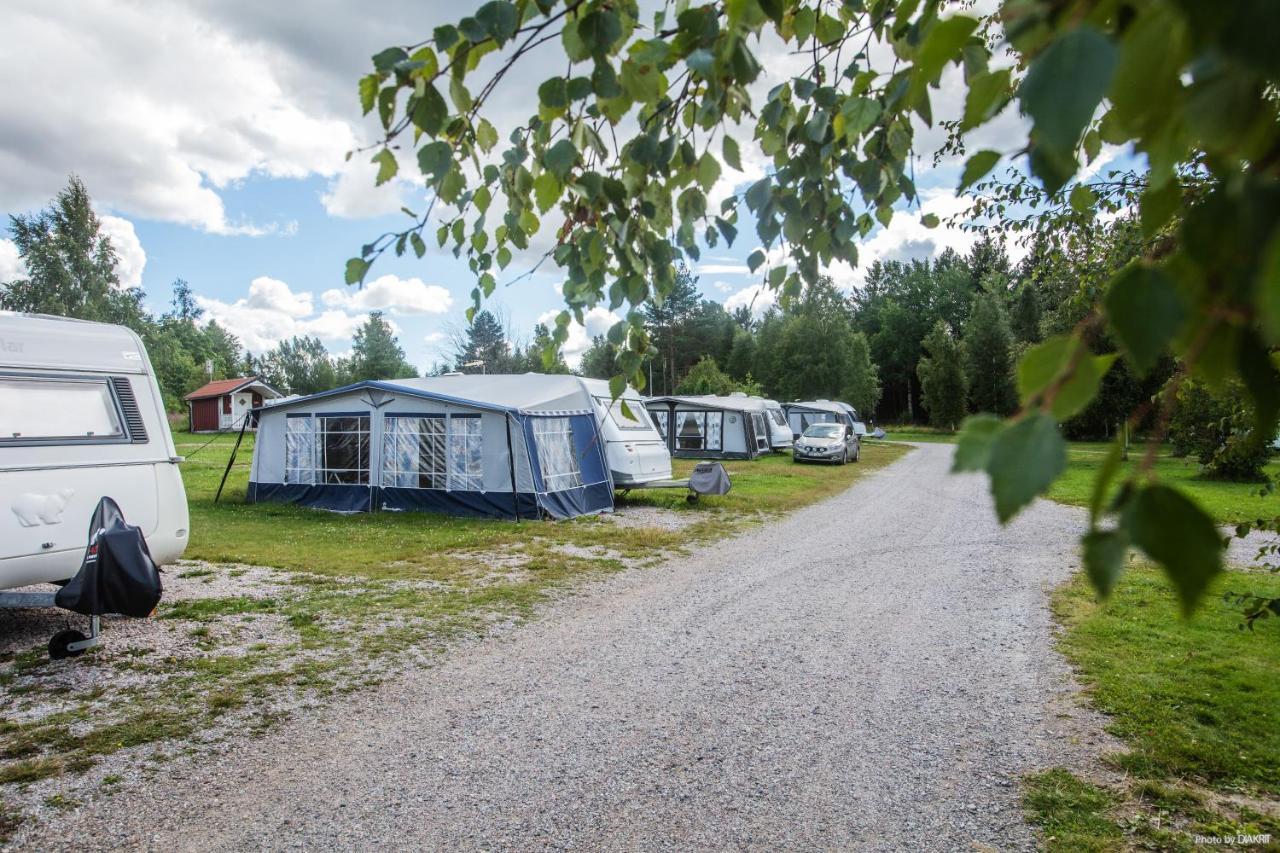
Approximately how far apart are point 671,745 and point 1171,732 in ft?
8.19

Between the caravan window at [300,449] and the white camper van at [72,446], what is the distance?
23.3 ft

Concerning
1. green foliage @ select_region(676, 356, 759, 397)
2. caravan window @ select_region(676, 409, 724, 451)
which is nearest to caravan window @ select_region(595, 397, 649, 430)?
caravan window @ select_region(676, 409, 724, 451)

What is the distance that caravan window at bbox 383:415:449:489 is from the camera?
12.1 metres

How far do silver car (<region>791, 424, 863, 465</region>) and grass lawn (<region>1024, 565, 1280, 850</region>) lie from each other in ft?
55.1

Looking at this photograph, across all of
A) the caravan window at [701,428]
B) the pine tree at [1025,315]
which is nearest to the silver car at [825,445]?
the caravan window at [701,428]

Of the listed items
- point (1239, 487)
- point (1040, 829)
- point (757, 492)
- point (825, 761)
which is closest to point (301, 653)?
point (825, 761)

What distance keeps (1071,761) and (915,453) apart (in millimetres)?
26623

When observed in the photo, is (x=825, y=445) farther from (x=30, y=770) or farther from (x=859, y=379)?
(x=859, y=379)

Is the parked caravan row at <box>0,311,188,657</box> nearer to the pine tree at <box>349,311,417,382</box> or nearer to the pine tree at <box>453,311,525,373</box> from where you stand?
the pine tree at <box>453,311,525,373</box>

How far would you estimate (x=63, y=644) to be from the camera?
4.92 metres

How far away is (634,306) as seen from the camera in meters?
2.09

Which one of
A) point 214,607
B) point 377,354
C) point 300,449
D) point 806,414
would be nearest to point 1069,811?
point 214,607

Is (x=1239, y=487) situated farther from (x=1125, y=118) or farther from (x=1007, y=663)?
(x=1125, y=118)

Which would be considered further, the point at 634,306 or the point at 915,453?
the point at 915,453
